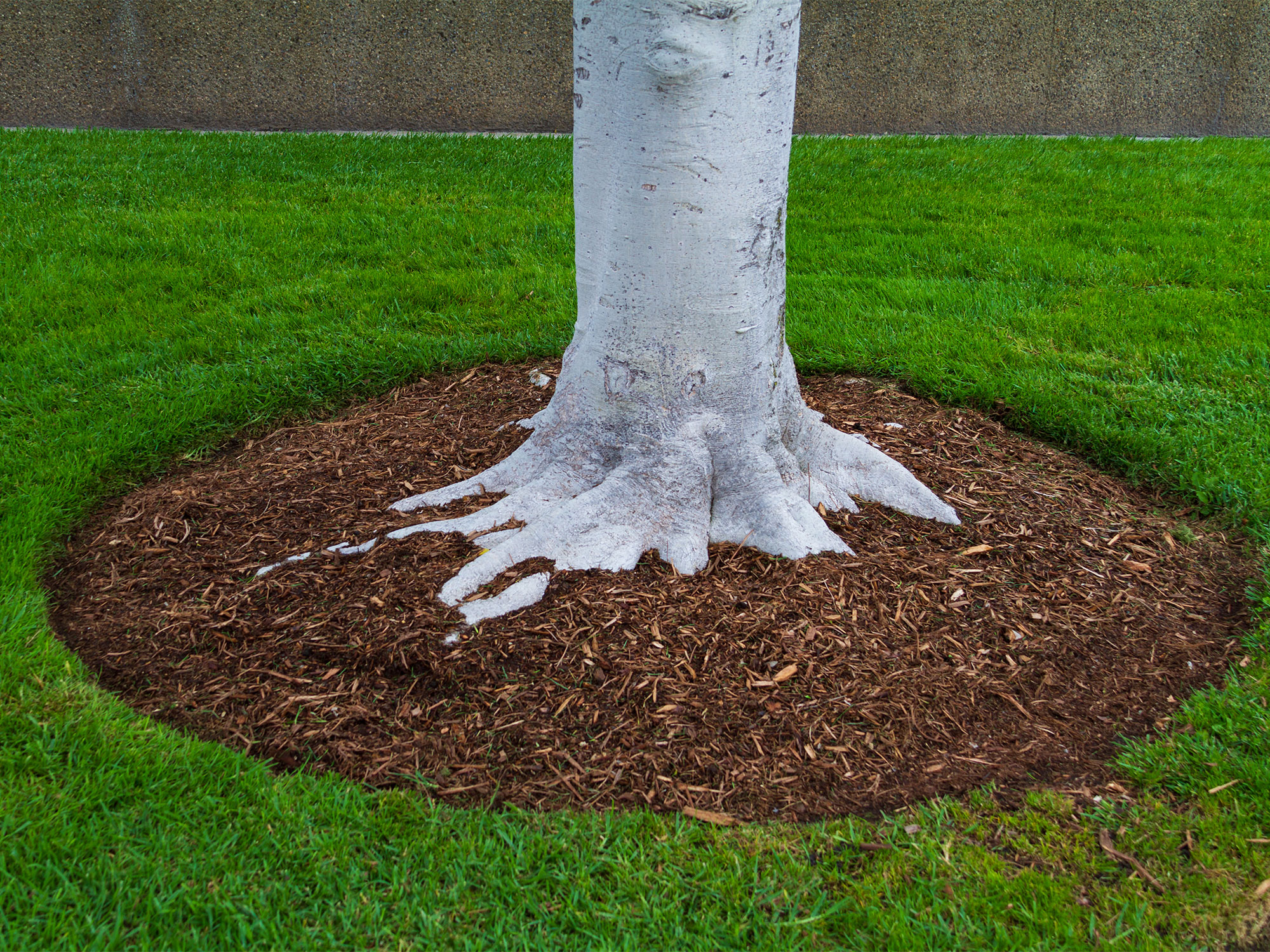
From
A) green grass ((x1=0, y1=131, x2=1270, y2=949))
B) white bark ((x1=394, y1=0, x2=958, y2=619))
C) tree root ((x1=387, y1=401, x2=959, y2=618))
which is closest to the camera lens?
green grass ((x1=0, y1=131, x2=1270, y2=949))

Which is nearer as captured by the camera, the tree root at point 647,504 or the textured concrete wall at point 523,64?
the tree root at point 647,504

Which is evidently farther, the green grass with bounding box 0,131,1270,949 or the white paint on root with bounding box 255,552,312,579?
the white paint on root with bounding box 255,552,312,579

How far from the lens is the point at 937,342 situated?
493 centimetres

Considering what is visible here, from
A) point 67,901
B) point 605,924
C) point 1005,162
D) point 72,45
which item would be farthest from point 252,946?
point 72,45

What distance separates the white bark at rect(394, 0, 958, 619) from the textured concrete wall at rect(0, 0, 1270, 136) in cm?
800

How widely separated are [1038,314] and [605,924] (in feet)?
14.3

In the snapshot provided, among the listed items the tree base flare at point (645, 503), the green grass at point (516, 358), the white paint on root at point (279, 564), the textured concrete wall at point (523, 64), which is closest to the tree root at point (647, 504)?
the tree base flare at point (645, 503)

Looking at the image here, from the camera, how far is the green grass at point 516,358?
2145 millimetres

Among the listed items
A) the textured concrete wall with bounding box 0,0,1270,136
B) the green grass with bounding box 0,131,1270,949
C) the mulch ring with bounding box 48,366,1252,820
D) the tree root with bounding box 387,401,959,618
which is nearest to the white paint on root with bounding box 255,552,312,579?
the mulch ring with bounding box 48,366,1252,820

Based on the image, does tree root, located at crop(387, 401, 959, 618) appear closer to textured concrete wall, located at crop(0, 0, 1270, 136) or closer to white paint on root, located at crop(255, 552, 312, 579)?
white paint on root, located at crop(255, 552, 312, 579)

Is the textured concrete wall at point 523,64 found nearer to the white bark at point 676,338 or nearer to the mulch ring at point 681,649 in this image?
the mulch ring at point 681,649

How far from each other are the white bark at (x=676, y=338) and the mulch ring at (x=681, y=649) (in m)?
0.12

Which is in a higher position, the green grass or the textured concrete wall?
the textured concrete wall

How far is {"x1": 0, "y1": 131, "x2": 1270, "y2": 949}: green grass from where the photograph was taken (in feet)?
7.04
